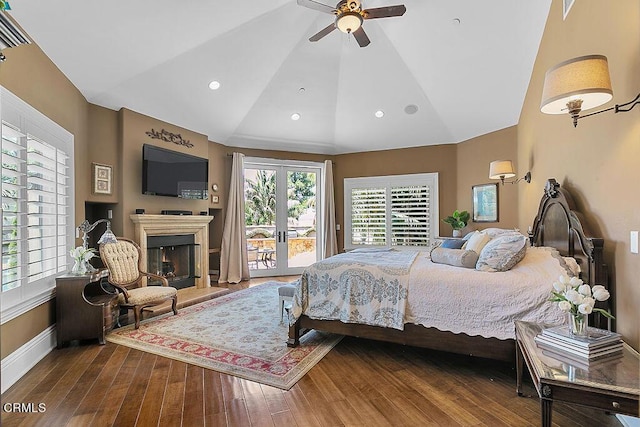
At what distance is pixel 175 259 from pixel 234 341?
2.75m

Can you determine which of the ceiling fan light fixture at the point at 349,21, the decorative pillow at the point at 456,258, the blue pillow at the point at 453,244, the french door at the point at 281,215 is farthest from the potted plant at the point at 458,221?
the ceiling fan light fixture at the point at 349,21

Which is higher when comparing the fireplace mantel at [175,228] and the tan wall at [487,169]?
the tan wall at [487,169]

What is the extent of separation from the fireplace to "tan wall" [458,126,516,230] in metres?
4.67

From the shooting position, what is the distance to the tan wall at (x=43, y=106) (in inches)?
114

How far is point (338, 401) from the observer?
2.57 m

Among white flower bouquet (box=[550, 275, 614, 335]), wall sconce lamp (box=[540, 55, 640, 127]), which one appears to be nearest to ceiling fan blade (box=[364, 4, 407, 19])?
wall sconce lamp (box=[540, 55, 640, 127])

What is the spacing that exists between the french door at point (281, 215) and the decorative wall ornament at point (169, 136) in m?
1.45

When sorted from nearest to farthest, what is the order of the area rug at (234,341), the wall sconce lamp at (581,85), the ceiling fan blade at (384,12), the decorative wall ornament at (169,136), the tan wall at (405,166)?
the wall sconce lamp at (581,85)
the area rug at (234,341)
the ceiling fan blade at (384,12)
the decorative wall ornament at (169,136)
the tan wall at (405,166)

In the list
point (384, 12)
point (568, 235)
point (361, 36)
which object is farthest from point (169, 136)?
point (568, 235)

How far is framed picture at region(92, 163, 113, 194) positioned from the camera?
459 centimetres

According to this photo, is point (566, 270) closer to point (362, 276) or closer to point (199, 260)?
point (362, 276)

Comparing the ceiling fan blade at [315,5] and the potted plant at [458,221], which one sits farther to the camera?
the potted plant at [458,221]

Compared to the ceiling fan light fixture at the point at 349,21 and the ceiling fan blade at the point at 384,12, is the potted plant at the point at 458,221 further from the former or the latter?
the ceiling fan light fixture at the point at 349,21

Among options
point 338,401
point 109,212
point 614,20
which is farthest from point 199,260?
point 614,20
